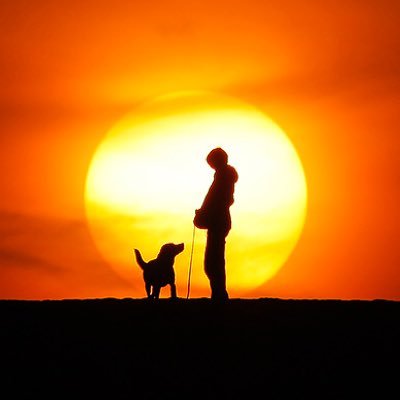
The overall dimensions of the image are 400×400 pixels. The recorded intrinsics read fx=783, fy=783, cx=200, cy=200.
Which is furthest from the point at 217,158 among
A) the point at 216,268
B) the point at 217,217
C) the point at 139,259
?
the point at 139,259

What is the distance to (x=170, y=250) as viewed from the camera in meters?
15.0

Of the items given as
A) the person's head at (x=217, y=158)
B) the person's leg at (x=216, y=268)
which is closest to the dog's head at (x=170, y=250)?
the person's leg at (x=216, y=268)
